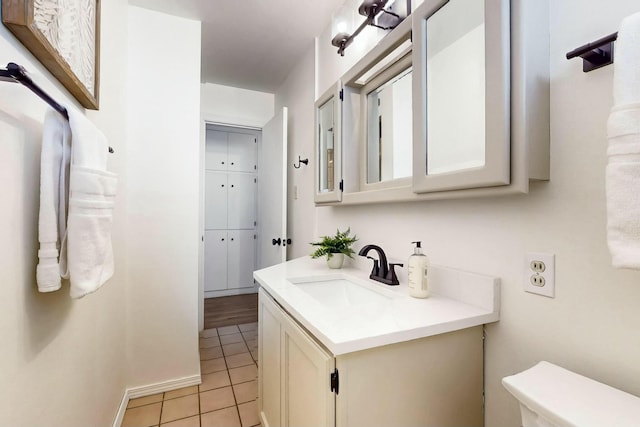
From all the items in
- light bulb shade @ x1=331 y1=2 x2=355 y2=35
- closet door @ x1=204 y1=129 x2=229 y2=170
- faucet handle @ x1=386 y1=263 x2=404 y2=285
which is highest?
light bulb shade @ x1=331 y1=2 x2=355 y2=35

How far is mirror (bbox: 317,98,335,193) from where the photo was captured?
1.80 metres

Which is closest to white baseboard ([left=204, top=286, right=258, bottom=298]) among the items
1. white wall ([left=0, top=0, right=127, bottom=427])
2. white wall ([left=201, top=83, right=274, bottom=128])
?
white wall ([left=201, top=83, right=274, bottom=128])

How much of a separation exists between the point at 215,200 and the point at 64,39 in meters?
3.13

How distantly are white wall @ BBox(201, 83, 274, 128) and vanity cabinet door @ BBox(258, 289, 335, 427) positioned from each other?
2274 millimetres

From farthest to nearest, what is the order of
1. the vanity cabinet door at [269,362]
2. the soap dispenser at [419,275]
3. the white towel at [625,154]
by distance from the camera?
the vanity cabinet door at [269,362] → the soap dispenser at [419,275] → the white towel at [625,154]

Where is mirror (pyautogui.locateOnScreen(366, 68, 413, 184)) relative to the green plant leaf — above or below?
above

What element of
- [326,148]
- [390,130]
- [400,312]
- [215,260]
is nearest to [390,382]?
[400,312]

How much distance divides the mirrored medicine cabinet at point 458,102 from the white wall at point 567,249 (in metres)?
0.05

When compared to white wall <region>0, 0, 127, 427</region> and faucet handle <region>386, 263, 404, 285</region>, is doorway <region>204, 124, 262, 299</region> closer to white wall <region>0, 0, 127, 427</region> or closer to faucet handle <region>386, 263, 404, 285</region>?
white wall <region>0, 0, 127, 427</region>

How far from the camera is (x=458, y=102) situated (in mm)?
961

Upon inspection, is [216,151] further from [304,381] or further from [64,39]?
[304,381]

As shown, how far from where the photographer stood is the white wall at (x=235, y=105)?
307cm

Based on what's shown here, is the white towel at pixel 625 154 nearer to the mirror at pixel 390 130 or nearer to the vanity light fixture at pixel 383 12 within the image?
the mirror at pixel 390 130

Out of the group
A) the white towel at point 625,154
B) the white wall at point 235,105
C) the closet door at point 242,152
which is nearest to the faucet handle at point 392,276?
the white towel at point 625,154
